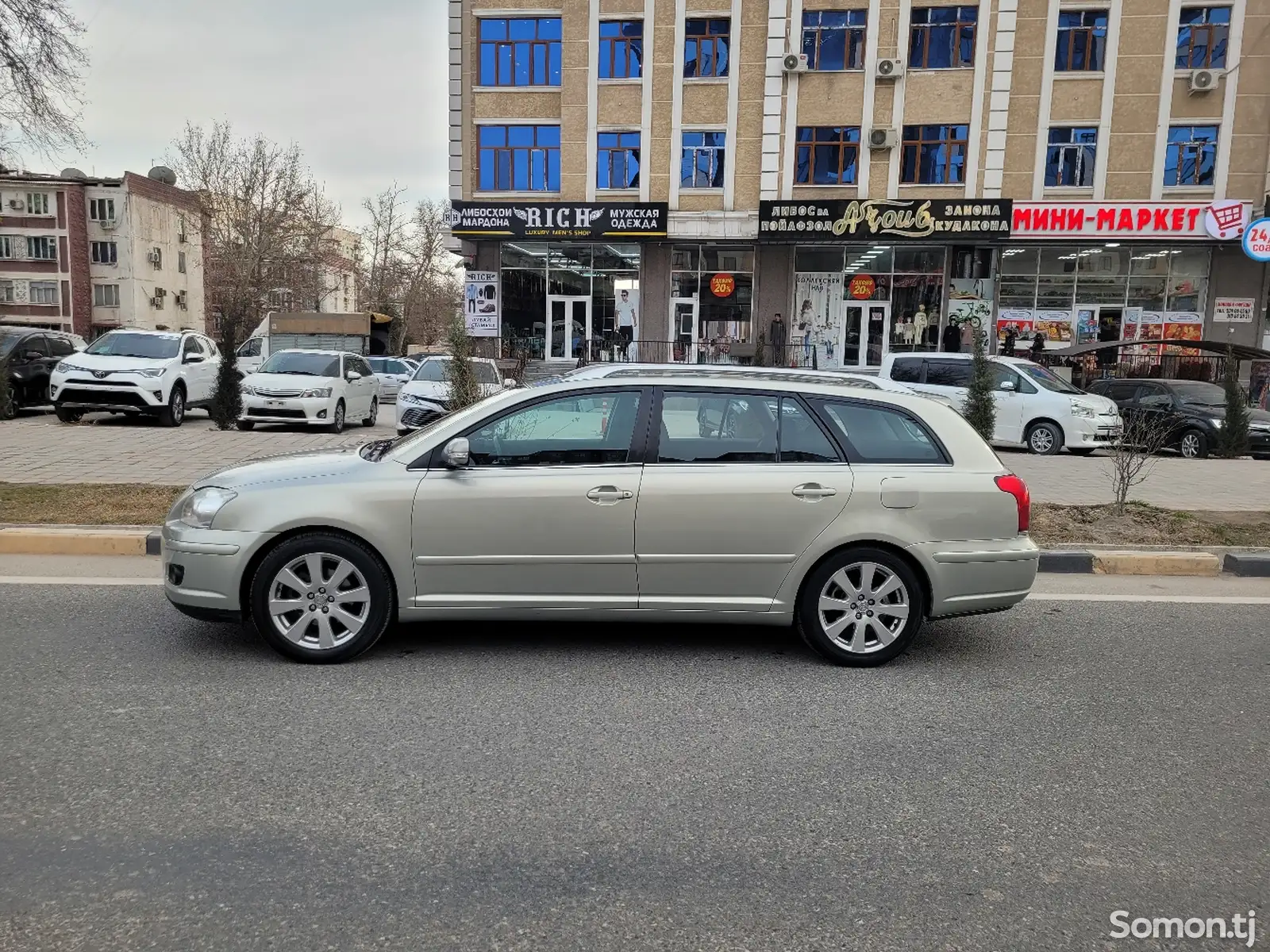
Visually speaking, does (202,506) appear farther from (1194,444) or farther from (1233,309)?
(1233,309)

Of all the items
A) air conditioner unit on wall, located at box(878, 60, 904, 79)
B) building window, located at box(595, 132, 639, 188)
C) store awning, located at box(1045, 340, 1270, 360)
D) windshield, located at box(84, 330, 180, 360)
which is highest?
air conditioner unit on wall, located at box(878, 60, 904, 79)

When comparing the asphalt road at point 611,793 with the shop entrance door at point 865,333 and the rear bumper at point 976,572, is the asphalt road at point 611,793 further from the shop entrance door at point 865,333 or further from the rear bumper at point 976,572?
the shop entrance door at point 865,333

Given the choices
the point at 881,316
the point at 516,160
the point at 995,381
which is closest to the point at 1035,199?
the point at 881,316

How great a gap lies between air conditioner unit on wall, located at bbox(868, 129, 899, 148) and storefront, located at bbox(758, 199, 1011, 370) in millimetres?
1901

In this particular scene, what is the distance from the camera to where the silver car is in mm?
4895

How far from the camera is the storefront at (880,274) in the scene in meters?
26.2

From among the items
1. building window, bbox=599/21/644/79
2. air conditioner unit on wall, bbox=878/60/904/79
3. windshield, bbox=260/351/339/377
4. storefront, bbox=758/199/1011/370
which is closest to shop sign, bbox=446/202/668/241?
storefront, bbox=758/199/1011/370

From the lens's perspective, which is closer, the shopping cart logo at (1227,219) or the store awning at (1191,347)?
the store awning at (1191,347)

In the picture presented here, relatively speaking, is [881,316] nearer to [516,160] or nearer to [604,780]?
[516,160]

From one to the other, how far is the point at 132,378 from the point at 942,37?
79.1 ft

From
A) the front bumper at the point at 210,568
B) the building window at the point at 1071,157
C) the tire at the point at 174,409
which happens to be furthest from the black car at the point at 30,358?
the building window at the point at 1071,157

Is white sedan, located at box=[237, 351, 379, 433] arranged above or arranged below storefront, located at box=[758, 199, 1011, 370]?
below

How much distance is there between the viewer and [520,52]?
94.7 feet

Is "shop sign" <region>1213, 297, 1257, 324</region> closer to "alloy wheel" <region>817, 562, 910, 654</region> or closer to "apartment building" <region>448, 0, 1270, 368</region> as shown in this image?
"apartment building" <region>448, 0, 1270, 368</region>
